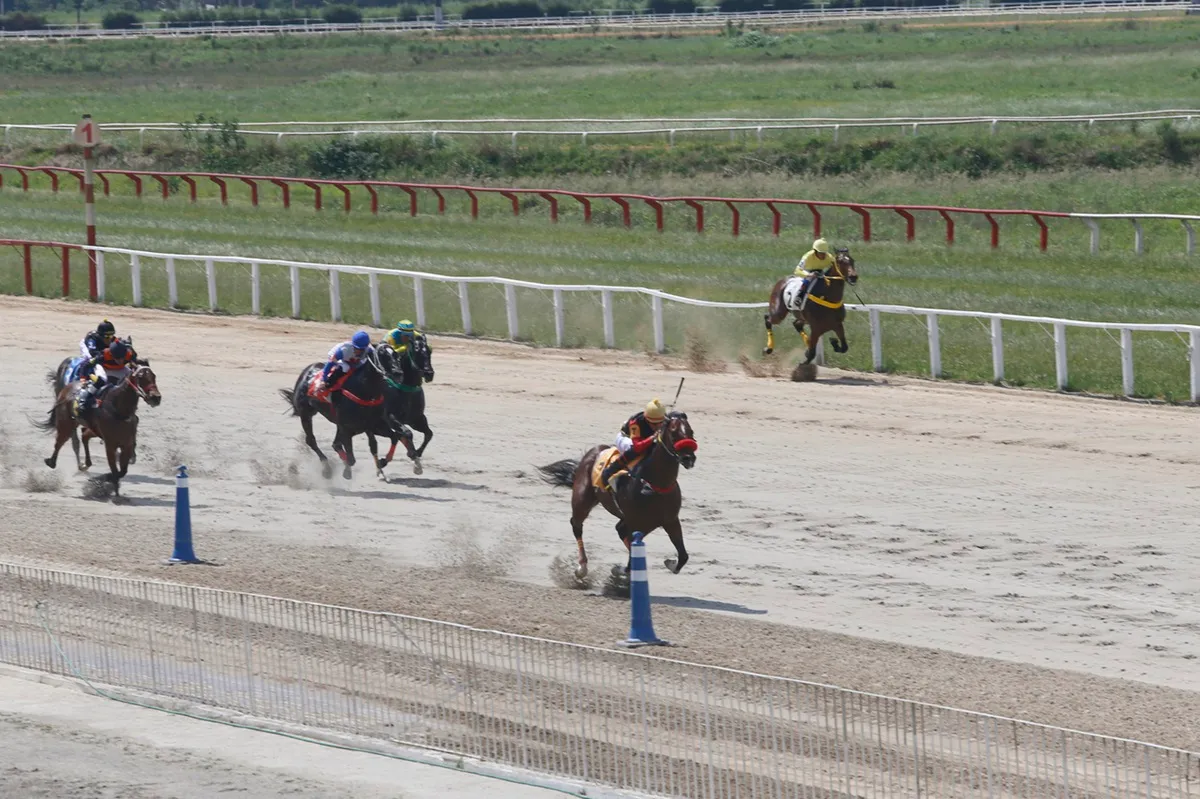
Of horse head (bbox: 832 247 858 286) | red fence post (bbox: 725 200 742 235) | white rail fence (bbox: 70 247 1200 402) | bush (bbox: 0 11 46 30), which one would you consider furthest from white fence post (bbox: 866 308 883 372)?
→ bush (bbox: 0 11 46 30)

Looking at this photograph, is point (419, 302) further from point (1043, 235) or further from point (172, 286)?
point (1043, 235)

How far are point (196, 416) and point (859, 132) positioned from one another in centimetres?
2407

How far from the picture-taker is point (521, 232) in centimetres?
3278

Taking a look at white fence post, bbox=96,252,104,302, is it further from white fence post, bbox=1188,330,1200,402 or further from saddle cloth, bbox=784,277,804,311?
white fence post, bbox=1188,330,1200,402

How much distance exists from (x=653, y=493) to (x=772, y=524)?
2619 millimetres

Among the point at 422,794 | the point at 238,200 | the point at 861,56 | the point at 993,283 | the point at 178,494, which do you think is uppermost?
the point at 861,56

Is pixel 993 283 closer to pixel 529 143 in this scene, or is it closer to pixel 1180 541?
pixel 1180 541

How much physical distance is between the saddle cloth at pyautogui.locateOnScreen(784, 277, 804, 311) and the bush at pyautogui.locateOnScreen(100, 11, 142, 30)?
7812 centimetres

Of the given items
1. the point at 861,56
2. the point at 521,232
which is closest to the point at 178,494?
the point at 521,232

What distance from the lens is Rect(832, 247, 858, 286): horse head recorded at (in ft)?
65.1

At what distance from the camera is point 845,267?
19875 mm

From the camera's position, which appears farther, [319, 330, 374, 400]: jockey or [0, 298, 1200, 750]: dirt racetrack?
[319, 330, 374, 400]: jockey

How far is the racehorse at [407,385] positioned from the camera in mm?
15992

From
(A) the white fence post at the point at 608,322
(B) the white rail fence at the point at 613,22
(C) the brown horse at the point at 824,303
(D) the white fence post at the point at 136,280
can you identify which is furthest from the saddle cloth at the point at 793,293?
(B) the white rail fence at the point at 613,22
